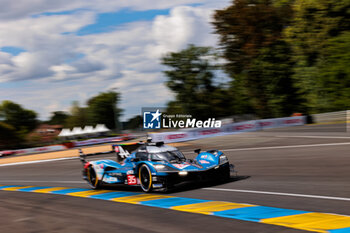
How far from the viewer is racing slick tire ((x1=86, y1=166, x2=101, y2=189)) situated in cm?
1344

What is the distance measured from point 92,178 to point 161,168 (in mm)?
3933

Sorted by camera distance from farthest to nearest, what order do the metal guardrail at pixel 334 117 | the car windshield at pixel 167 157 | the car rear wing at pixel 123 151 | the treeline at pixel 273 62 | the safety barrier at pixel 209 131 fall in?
1. the treeline at pixel 273 62
2. the metal guardrail at pixel 334 117
3. the safety barrier at pixel 209 131
4. the car rear wing at pixel 123 151
5. the car windshield at pixel 167 157

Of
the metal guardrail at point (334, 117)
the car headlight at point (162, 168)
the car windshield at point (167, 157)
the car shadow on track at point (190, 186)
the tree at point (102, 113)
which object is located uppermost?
the tree at point (102, 113)

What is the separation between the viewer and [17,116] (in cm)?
9631

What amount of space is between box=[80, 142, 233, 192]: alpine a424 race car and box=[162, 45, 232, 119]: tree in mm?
52536

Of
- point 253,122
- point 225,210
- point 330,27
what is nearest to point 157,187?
point 225,210

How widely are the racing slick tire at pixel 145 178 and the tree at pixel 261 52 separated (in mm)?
42993

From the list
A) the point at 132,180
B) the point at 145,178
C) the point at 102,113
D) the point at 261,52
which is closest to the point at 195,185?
the point at 145,178

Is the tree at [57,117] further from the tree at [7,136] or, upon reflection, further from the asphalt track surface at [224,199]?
the asphalt track surface at [224,199]

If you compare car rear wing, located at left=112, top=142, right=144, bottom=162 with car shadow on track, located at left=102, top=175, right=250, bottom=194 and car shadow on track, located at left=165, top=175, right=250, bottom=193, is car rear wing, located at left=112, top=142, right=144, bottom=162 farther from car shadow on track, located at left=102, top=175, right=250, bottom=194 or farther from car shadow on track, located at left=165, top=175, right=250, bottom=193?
car shadow on track, located at left=165, top=175, right=250, bottom=193

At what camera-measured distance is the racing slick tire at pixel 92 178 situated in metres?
13.4

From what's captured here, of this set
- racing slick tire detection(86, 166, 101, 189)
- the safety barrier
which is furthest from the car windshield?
the safety barrier

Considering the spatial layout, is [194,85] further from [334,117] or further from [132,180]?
[132,180]

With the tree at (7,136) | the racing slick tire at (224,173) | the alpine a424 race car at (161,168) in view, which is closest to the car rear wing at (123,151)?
the alpine a424 race car at (161,168)
